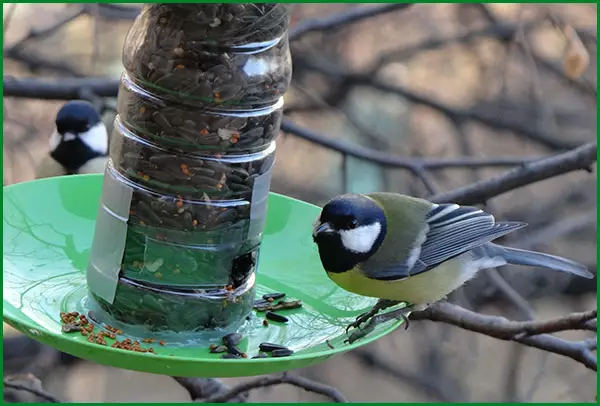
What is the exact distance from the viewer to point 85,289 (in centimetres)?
228

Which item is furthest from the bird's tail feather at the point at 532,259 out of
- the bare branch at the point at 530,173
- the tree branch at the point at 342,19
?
the tree branch at the point at 342,19

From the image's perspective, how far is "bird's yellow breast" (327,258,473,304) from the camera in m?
2.29

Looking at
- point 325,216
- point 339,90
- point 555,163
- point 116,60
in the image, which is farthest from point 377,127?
point 325,216

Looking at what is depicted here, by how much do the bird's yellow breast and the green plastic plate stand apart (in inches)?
2.7

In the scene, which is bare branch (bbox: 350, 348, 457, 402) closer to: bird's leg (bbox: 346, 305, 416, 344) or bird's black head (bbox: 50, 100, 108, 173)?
bird's black head (bbox: 50, 100, 108, 173)

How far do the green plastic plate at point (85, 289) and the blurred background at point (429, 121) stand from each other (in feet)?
5.55

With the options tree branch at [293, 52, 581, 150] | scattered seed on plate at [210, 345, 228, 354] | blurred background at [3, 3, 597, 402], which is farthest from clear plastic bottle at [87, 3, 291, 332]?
tree branch at [293, 52, 581, 150]

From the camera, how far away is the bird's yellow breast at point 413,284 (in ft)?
7.52

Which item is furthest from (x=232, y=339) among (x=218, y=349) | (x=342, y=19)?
(x=342, y=19)

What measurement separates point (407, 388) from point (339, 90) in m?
1.82

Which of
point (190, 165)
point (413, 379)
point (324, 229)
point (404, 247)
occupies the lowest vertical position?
point (413, 379)

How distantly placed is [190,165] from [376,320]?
0.60 m

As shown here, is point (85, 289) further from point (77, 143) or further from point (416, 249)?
point (77, 143)

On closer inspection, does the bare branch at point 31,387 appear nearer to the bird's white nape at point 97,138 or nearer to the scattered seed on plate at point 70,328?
the scattered seed on plate at point 70,328
